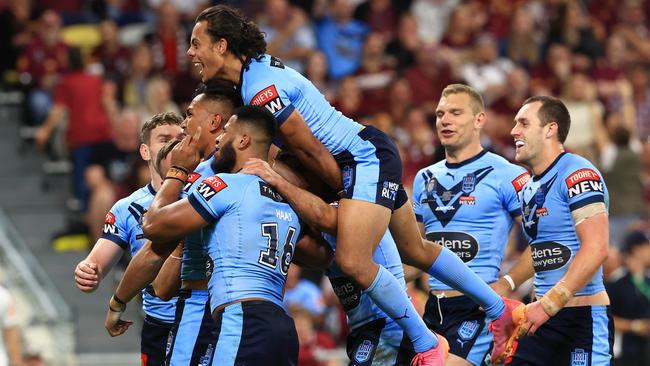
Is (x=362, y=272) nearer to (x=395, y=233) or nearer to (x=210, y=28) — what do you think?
(x=395, y=233)

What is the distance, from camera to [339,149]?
26.9ft

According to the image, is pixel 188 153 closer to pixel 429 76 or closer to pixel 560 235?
pixel 560 235

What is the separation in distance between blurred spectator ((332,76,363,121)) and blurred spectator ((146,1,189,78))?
85.0 inches

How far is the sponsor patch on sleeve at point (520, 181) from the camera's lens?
9461mm

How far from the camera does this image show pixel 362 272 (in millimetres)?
7934

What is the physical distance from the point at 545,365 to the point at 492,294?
0.69m

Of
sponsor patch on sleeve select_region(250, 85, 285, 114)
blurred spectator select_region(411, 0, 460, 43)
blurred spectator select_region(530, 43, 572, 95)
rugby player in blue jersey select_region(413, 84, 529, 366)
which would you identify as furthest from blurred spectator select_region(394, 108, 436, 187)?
sponsor patch on sleeve select_region(250, 85, 285, 114)

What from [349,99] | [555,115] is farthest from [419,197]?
[349,99]

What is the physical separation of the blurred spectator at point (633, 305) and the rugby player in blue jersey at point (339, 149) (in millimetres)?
6541

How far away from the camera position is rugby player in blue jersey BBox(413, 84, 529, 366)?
920 cm

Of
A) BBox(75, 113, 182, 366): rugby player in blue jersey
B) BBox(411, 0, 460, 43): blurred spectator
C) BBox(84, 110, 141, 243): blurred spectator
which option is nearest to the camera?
BBox(75, 113, 182, 366): rugby player in blue jersey

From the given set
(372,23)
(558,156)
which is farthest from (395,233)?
(372,23)

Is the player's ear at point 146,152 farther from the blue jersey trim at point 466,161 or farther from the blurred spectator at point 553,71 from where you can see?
the blurred spectator at point 553,71

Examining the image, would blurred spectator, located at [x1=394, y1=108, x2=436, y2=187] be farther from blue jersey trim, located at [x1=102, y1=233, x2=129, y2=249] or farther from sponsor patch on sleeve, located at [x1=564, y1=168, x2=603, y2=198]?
blue jersey trim, located at [x1=102, y1=233, x2=129, y2=249]
